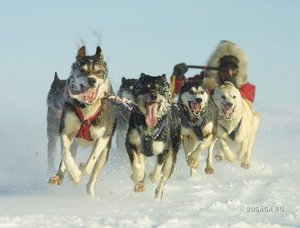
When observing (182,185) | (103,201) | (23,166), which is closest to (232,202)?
(103,201)

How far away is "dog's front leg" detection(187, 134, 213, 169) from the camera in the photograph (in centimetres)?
893

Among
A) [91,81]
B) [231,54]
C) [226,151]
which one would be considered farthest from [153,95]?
[231,54]

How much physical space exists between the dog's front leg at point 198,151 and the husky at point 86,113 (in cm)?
154

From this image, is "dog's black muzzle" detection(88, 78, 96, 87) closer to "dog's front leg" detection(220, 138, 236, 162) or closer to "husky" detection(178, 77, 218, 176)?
"husky" detection(178, 77, 218, 176)

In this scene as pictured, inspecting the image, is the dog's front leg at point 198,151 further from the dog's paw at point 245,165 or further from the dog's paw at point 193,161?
the dog's paw at point 245,165

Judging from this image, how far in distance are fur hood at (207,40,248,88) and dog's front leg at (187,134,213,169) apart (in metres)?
2.11

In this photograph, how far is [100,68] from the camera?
7559mm

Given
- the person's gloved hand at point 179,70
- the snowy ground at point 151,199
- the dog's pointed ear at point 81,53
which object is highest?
the person's gloved hand at point 179,70

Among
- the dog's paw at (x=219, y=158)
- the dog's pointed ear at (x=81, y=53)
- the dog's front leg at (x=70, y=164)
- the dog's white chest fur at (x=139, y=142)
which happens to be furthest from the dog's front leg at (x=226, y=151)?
the dog's front leg at (x=70, y=164)

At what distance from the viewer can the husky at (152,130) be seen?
7.57m

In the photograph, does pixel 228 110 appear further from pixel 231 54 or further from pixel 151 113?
pixel 151 113

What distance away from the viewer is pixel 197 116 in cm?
885

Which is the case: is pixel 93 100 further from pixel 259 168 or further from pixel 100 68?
pixel 259 168

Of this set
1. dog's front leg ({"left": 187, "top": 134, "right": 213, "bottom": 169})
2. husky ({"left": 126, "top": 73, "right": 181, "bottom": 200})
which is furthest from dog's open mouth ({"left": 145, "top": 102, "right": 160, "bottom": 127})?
dog's front leg ({"left": 187, "top": 134, "right": 213, "bottom": 169})
